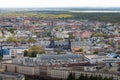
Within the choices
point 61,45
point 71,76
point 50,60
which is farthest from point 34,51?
point 71,76

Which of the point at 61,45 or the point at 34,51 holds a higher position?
the point at 34,51

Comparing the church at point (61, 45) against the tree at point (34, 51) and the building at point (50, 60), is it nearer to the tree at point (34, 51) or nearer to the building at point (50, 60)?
the tree at point (34, 51)

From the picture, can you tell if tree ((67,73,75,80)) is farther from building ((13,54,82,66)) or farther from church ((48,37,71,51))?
church ((48,37,71,51))

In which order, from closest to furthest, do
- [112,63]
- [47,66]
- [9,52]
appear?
[47,66], [112,63], [9,52]

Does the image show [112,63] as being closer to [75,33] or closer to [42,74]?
[42,74]

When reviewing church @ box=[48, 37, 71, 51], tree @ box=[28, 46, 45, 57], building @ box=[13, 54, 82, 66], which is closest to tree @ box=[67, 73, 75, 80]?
building @ box=[13, 54, 82, 66]

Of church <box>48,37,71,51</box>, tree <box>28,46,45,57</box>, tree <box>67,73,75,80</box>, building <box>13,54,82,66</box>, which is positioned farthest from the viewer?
church <box>48,37,71,51</box>

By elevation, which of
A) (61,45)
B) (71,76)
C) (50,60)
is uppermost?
(71,76)

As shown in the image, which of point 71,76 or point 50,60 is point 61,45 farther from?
point 71,76

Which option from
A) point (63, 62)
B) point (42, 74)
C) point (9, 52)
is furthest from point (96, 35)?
point (42, 74)

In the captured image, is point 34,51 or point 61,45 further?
point 61,45

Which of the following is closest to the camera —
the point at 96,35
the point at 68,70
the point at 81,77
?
the point at 81,77
